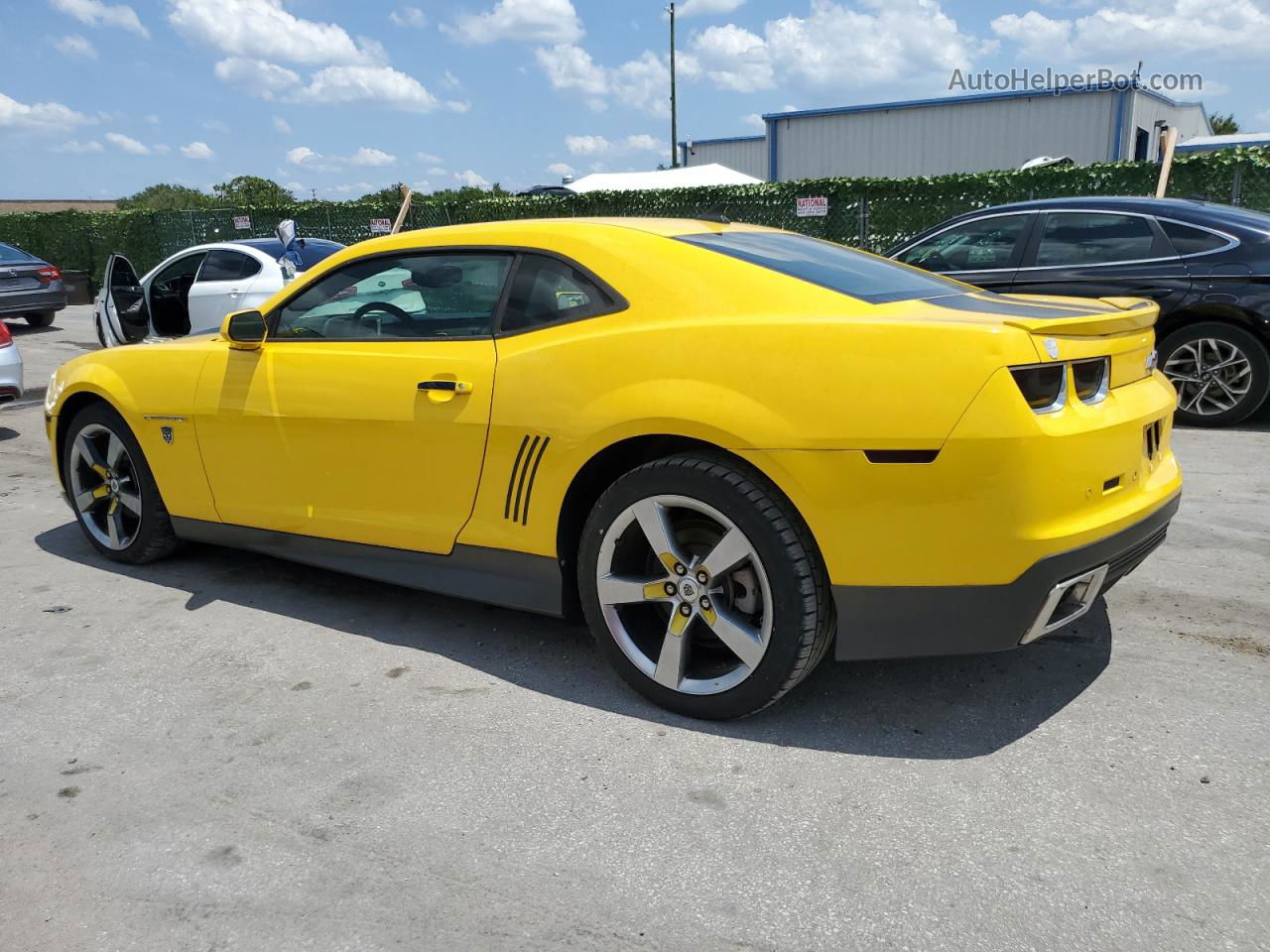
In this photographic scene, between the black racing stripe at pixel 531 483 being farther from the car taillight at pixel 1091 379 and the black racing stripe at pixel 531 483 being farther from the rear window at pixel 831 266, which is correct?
the car taillight at pixel 1091 379

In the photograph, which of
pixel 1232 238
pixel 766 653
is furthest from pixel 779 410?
pixel 1232 238

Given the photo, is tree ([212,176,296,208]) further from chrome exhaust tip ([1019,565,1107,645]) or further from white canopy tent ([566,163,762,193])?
chrome exhaust tip ([1019,565,1107,645])

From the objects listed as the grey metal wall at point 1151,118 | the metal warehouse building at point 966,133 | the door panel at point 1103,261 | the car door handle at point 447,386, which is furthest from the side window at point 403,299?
the metal warehouse building at point 966,133

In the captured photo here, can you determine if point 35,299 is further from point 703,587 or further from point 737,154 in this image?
point 737,154

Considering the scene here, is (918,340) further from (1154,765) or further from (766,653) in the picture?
(1154,765)

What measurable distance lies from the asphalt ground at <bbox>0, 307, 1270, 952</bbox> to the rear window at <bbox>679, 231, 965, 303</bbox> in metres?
1.25

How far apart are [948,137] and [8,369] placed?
25.5 m

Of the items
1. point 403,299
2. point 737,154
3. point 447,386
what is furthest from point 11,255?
point 737,154

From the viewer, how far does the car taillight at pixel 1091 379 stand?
2764mm

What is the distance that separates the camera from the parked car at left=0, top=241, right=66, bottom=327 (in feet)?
52.2

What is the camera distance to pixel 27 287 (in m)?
16.1

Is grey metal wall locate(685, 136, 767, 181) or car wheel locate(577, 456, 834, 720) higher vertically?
grey metal wall locate(685, 136, 767, 181)

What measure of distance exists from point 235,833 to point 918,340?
214cm

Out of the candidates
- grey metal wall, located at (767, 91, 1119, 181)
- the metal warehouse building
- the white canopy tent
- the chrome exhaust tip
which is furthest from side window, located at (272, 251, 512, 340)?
grey metal wall, located at (767, 91, 1119, 181)
